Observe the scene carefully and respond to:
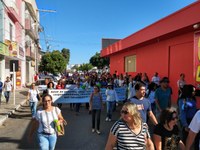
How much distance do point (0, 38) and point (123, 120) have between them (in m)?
16.0

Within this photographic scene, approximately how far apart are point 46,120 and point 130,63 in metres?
20.0

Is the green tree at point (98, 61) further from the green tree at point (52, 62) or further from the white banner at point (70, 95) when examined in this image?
the white banner at point (70, 95)

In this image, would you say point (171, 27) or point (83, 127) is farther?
point (171, 27)

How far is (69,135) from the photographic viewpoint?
7914 millimetres

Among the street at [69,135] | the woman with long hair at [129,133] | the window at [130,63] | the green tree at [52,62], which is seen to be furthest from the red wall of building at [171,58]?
the green tree at [52,62]

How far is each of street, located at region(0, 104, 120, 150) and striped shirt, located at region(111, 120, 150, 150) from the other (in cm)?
370

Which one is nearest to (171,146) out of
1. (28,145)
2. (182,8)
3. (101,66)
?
(28,145)

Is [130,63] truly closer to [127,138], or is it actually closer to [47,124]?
[47,124]

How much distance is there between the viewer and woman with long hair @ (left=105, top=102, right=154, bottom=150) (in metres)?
2.97

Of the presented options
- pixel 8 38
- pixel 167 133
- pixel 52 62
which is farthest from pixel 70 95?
pixel 52 62

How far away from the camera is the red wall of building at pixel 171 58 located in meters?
13.4

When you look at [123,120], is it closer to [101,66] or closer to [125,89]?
[125,89]

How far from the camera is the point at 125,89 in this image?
14625mm

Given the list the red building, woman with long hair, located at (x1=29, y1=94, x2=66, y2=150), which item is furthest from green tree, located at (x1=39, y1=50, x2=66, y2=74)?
woman with long hair, located at (x1=29, y1=94, x2=66, y2=150)
